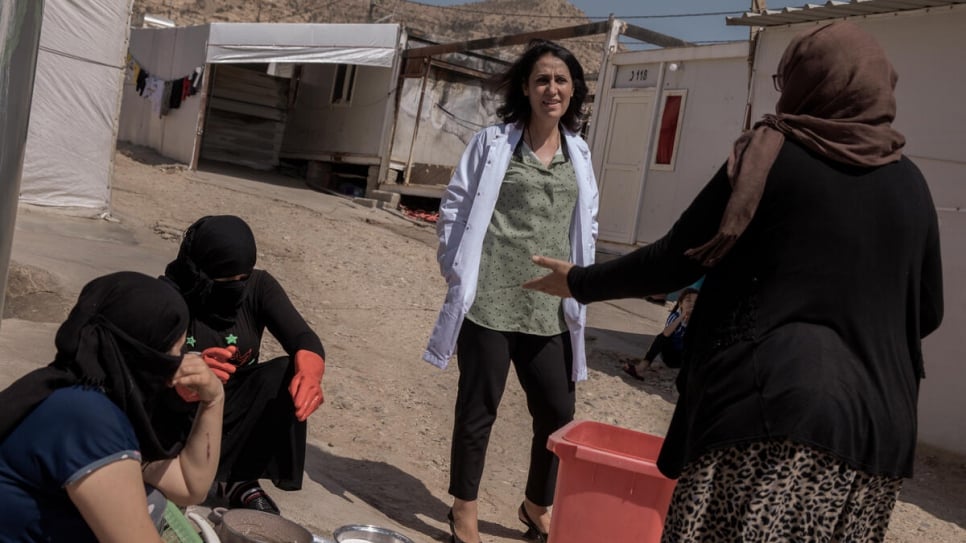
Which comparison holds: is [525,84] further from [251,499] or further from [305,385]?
[251,499]

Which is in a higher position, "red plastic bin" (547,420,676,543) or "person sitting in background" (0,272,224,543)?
"person sitting in background" (0,272,224,543)

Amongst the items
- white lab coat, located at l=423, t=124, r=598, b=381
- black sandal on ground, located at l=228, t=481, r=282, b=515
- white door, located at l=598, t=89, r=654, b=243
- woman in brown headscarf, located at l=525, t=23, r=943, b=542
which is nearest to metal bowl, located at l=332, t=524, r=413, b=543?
black sandal on ground, located at l=228, t=481, r=282, b=515

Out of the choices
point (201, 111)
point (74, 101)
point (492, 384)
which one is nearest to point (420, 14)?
point (201, 111)

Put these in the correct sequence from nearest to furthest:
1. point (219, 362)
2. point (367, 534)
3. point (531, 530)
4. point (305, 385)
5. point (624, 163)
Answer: point (219, 362) < point (367, 534) < point (305, 385) < point (531, 530) < point (624, 163)

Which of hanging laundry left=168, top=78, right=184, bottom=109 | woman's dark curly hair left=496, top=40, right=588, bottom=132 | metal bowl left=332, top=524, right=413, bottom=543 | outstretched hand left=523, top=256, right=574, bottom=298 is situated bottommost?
metal bowl left=332, top=524, right=413, bottom=543

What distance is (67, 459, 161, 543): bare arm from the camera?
78.5 inches

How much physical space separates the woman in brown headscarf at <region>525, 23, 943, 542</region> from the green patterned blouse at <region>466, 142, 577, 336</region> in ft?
5.69

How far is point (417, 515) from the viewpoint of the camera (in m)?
4.32

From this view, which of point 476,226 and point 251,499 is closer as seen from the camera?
point 251,499

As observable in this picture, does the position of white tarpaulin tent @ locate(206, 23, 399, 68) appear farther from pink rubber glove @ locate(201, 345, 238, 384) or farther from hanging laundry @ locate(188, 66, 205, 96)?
pink rubber glove @ locate(201, 345, 238, 384)

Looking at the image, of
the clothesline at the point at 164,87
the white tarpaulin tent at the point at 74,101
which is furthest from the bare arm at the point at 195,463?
the clothesline at the point at 164,87

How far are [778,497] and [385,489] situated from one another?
2.76 meters

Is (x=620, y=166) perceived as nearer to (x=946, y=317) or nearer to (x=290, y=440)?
(x=946, y=317)

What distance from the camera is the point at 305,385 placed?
3.56 m
